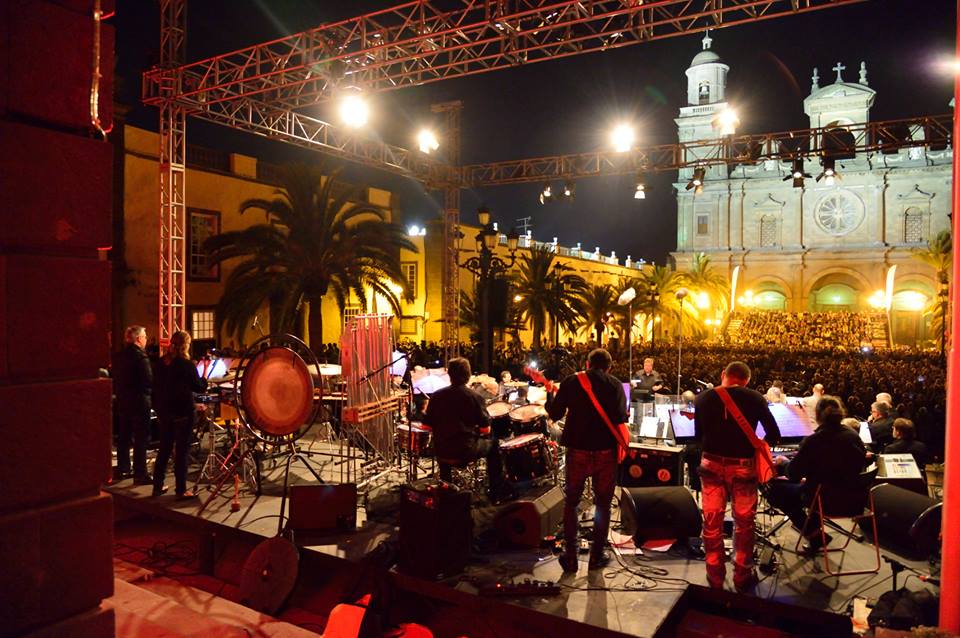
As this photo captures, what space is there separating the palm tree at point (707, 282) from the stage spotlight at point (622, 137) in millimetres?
28502

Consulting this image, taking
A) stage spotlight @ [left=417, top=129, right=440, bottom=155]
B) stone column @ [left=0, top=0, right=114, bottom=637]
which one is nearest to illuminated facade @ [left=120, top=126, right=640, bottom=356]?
stage spotlight @ [left=417, top=129, right=440, bottom=155]

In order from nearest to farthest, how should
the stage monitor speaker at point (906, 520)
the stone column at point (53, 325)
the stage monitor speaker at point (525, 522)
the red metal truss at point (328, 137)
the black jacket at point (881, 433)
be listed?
the stone column at point (53, 325) → the stage monitor speaker at point (906, 520) → the stage monitor speaker at point (525, 522) → the black jacket at point (881, 433) → the red metal truss at point (328, 137)

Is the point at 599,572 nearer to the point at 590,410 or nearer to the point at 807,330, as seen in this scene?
the point at 590,410

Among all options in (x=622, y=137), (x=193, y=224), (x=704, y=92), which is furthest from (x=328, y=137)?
(x=704, y=92)

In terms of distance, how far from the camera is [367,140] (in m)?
16.7

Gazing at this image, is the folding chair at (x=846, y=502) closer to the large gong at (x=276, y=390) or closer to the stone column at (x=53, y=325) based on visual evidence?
the large gong at (x=276, y=390)

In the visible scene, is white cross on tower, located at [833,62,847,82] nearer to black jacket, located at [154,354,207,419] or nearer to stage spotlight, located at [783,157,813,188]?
stage spotlight, located at [783,157,813,188]

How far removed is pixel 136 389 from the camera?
8.74 m

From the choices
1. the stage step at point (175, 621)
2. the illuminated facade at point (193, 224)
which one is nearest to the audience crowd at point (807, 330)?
the illuminated facade at point (193, 224)

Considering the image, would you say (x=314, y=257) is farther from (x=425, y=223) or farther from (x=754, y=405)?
(x=754, y=405)

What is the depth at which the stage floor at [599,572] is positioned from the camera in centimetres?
545

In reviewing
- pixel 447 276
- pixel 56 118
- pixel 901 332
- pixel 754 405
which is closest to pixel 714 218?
pixel 901 332

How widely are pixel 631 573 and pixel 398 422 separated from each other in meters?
4.87

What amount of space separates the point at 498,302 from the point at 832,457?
10.8m
